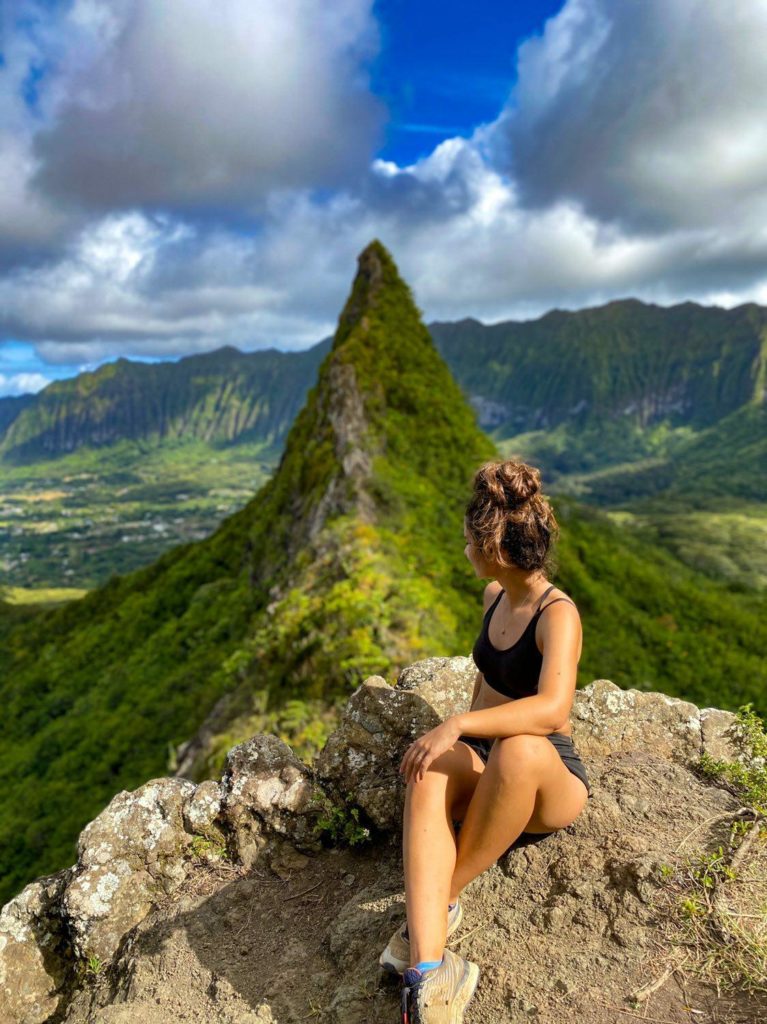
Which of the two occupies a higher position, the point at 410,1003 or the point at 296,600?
the point at 410,1003

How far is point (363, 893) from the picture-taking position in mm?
5211

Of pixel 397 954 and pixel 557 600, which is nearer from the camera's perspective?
pixel 397 954

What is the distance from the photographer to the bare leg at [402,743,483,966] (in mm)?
3883

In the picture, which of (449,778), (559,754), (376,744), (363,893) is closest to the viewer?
(449,778)

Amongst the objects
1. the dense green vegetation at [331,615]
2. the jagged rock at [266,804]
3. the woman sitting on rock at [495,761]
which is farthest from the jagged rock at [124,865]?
the dense green vegetation at [331,615]

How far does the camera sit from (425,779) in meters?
4.25

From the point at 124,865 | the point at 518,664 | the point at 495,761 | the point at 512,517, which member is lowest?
the point at 124,865

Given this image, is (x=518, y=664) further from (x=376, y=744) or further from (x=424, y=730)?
(x=376, y=744)

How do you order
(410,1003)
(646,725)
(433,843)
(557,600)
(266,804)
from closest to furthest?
(410,1003) → (433,843) → (557,600) → (266,804) → (646,725)

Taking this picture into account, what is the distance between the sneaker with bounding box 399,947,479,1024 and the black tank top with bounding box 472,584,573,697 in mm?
1918

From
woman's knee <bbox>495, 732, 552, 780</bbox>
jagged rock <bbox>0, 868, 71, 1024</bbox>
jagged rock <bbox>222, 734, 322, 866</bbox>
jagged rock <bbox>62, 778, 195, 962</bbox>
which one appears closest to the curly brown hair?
woman's knee <bbox>495, 732, 552, 780</bbox>

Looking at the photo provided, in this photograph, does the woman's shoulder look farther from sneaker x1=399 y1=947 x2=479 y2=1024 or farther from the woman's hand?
sneaker x1=399 y1=947 x2=479 y2=1024

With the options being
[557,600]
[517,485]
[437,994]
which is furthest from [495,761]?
[517,485]

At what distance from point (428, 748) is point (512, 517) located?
1.86 metres
